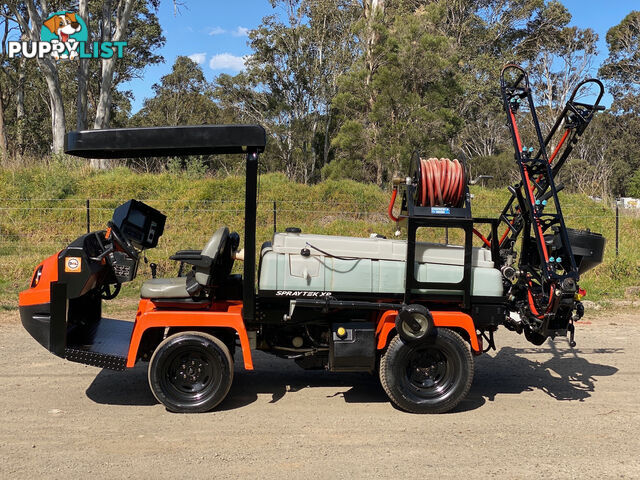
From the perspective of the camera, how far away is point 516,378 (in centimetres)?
643

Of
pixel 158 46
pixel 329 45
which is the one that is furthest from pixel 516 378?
pixel 158 46

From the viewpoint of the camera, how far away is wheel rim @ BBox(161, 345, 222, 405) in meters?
5.12

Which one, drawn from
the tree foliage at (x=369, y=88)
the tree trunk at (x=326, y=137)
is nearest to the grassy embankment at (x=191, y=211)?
the tree foliage at (x=369, y=88)

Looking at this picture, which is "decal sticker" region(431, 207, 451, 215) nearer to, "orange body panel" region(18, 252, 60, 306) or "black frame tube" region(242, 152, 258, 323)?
"black frame tube" region(242, 152, 258, 323)

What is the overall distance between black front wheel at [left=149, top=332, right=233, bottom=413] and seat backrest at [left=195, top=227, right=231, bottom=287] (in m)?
0.47

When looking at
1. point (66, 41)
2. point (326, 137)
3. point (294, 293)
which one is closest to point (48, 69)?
point (66, 41)

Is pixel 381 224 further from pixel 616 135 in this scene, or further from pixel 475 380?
pixel 616 135

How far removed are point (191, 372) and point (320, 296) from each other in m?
1.31

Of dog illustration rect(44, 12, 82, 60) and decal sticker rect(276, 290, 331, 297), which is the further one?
dog illustration rect(44, 12, 82, 60)

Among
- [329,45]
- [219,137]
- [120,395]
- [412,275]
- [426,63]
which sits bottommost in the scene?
[120,395]

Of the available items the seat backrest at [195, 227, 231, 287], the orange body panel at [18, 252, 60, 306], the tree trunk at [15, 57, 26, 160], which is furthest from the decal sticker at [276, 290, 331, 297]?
the tree trunk at [15, 57, 26, 160]

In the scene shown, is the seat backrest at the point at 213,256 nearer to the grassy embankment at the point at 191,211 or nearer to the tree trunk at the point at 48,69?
the grassy embankment at the point at 191,211

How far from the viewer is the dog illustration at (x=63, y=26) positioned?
22.9 metres

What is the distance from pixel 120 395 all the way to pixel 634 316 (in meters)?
8.32
